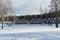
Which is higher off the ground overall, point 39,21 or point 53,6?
point 53,6

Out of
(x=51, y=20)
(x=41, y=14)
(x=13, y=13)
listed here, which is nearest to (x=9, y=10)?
(x=13, y=13)

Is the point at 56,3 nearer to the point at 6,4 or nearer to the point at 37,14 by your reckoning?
the point at 6,4

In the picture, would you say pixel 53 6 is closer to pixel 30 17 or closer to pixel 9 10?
pixel 9 10

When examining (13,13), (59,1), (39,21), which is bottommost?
(39,21)

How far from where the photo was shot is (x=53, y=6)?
28.7 meters

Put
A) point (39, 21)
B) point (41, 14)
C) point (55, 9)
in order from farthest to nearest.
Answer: point (41, 14) < point (39, 21) < point (55, 9)

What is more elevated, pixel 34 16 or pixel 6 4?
pixel 6 4

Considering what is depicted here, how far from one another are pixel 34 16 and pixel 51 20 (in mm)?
12906

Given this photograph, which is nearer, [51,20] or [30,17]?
[51,20]

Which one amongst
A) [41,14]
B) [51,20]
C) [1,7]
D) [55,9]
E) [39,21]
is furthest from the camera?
[41,14]

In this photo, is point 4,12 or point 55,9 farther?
point 55,9

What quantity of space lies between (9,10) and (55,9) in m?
8.18

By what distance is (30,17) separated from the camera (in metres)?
60.6

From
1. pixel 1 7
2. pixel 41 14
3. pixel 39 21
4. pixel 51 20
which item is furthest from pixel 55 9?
pixel 41 14
